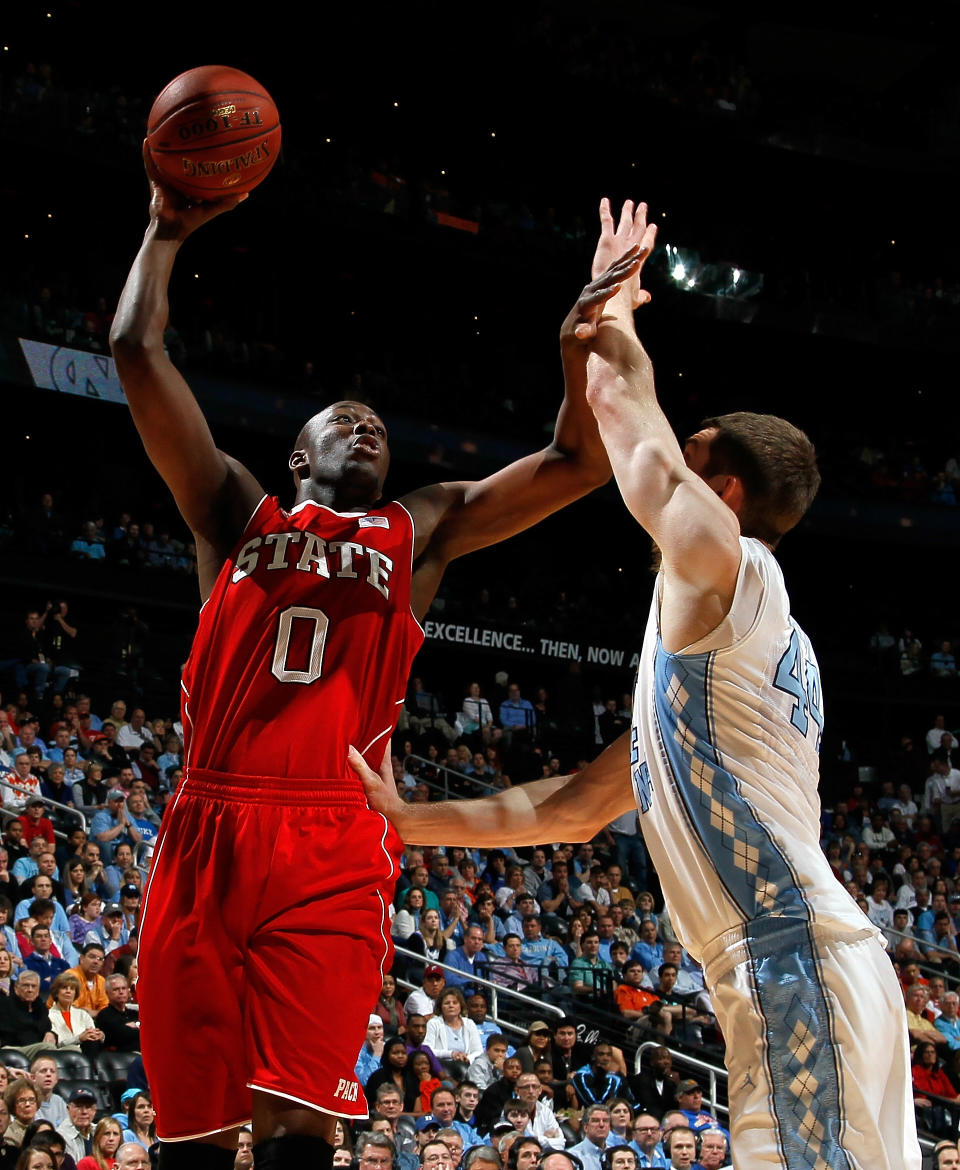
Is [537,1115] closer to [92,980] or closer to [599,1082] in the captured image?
[599,1082]

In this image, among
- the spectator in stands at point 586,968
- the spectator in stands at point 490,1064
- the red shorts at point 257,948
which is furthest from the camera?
the spectator in stands at point 586,968

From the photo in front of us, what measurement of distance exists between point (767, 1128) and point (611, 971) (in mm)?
9588

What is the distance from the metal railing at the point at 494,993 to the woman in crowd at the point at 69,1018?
8.23ft

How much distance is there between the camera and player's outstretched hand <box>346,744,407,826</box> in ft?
11.0

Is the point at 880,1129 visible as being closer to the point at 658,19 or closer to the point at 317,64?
the point at 317,64

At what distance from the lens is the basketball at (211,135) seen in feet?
12.0

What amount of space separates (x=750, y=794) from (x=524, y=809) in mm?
928

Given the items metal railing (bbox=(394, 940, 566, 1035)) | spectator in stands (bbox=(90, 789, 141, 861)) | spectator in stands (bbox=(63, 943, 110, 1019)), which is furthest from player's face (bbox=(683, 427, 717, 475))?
spectator in stands (bbox=(90, 789, 141, 861))

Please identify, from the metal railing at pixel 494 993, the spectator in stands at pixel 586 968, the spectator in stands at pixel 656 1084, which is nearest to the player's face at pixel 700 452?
the metal railing at pixel 494 993

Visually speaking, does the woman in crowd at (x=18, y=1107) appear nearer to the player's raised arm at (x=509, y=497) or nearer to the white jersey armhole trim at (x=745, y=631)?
the player's raised arm at (x=509, y=497)

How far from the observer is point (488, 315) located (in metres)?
24.7

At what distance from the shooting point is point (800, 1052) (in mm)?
2432

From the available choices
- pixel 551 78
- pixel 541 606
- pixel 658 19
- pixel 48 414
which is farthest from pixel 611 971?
pixel 658 19

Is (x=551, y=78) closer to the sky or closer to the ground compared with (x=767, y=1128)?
closer to the sky
